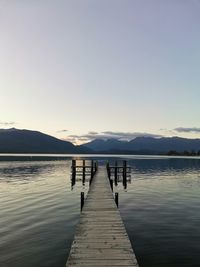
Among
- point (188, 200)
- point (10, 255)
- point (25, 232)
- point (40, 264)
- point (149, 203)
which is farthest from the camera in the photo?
point (188, 200)

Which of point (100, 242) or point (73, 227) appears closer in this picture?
point (100, 242)

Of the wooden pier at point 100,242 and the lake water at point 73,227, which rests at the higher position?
the wooden pier at point 100,242

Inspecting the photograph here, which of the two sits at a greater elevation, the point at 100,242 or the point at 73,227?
the point at 100,242

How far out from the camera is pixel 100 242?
14.7 m

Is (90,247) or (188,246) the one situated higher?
(90,247)

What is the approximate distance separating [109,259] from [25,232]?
35.9 feet

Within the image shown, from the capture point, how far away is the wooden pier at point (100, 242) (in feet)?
41.1

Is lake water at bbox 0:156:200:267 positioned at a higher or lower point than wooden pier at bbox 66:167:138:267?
lower

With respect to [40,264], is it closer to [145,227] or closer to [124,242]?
[124,242]

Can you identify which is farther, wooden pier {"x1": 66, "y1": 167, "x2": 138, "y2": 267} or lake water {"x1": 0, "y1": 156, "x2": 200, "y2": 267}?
lake water {"x1": 0, "y1": 156, "x2": 200, "y2": 267}

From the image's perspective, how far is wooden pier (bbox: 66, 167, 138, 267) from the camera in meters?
12.5

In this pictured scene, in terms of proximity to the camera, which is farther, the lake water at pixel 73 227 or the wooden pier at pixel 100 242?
the lake water at pixel 73 227

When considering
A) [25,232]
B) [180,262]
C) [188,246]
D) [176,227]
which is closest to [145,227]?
[176,227]

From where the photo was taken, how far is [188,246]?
63.3ft
